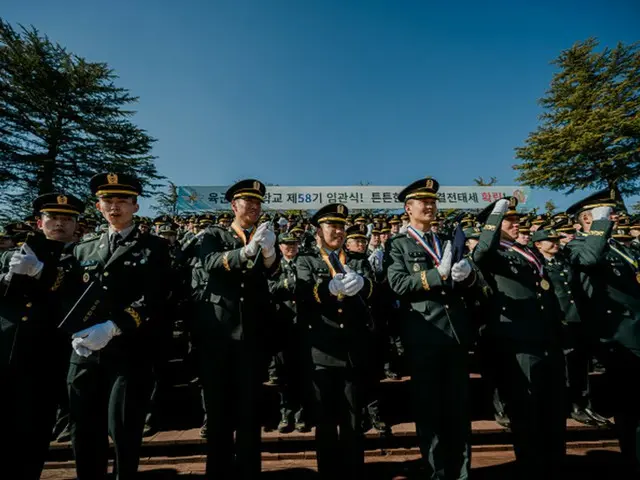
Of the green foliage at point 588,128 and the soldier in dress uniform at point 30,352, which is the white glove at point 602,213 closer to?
the soldier in dress uniform at point 30,352

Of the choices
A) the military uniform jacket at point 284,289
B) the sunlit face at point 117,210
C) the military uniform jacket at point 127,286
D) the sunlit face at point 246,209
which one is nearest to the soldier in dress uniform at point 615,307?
the military uniform jacket at point 284,289

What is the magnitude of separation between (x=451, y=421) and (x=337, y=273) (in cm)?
184

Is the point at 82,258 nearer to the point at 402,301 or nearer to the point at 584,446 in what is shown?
the point at 402,301

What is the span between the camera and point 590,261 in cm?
375

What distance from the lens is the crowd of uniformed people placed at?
2977 mm

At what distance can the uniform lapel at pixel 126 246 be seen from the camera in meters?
3.08

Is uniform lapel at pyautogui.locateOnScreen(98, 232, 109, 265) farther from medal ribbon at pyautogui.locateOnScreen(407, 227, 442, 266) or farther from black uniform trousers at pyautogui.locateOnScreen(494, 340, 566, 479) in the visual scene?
black uniform trousers at pyautogui.locateOnScreen(494, 340, 566, 479)

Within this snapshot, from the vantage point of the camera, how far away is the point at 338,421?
11.1 ft

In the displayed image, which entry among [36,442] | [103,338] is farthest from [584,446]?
[36,442]

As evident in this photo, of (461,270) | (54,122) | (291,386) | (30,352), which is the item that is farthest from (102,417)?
(54,122)

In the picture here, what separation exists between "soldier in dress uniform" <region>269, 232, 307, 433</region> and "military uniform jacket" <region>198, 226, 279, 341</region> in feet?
0.89

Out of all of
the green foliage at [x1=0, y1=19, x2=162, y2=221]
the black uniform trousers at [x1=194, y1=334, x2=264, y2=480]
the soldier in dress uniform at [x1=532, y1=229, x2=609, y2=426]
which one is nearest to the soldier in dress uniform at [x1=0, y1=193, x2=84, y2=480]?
the black uniform trousers at [x1=194, y1=334, x2=264, y2=480]

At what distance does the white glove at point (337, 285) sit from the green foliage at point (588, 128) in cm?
2701

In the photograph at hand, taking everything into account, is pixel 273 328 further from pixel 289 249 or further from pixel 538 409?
pixel 538 409
